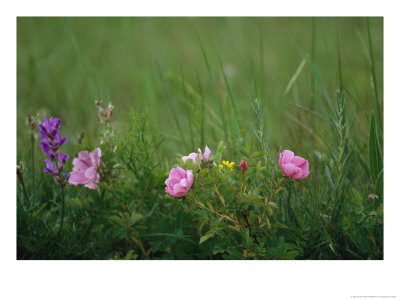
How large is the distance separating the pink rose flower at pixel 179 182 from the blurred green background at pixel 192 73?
439 mm

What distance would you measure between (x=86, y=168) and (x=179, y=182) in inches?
12.1

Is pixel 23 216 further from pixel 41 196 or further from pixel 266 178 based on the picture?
pixel 266 178

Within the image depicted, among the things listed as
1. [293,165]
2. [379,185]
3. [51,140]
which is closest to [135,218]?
[51,140]

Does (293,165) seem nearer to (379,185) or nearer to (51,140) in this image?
(379,185)

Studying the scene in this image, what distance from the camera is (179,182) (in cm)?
95

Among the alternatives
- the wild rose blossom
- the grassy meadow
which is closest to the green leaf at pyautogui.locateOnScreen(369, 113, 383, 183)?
the grassy meadow

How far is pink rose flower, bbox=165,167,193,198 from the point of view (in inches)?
36.5

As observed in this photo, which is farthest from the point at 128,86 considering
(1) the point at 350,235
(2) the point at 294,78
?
(1) the point at 350,235

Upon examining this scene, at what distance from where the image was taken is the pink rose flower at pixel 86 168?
3.50 feet

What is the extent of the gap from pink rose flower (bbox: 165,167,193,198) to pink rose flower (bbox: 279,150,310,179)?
0.24 meters

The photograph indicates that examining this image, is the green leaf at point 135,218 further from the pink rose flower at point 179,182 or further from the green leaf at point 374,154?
the green leaf at point 374,154

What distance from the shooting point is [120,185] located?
1.14 metres

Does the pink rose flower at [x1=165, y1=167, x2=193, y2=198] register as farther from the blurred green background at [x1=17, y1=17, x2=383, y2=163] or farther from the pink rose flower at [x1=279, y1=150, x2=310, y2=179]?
the blurred green background at [x1=17, y1=17, x2=383, y2=163]

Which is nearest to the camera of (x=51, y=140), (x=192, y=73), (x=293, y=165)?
(x=293, y=165)
